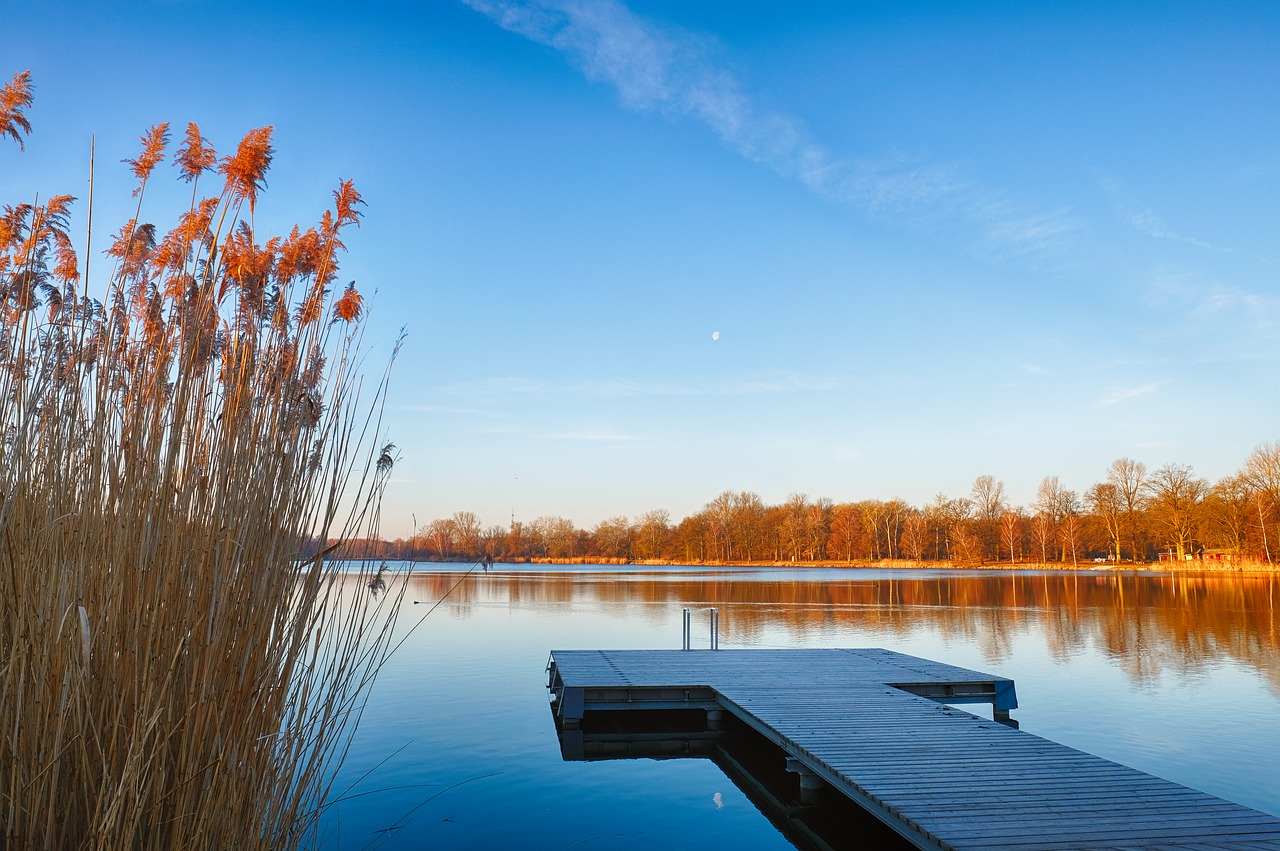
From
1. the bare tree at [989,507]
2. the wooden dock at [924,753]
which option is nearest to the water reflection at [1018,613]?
the wooden dock at [924,753]

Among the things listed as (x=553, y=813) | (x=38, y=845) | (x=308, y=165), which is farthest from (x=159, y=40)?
(x=553, y=813)

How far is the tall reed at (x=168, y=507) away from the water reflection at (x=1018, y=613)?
Result: 39.0 ft

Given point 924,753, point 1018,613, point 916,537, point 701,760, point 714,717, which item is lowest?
point 1018,613

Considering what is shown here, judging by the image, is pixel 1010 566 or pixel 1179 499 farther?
pixel 1010 566

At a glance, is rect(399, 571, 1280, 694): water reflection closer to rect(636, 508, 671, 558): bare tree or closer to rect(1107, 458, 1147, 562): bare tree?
rect(1107, 458, 1147, 562): bare tree

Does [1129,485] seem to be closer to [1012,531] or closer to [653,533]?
[1012,531]

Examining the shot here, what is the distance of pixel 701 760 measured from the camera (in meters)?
7.34

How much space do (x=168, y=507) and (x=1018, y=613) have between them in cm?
2135

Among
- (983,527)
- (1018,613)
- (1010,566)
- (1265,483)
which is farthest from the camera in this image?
(983,527)

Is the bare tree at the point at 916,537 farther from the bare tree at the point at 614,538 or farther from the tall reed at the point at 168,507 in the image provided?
the tall reed at the point at 168,507

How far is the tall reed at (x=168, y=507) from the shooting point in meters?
1.71

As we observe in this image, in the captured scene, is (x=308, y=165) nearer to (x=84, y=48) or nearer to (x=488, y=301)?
(x=84, y=48)

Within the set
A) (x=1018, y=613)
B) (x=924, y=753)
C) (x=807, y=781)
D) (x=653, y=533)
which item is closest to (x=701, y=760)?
(x=807, y=781)

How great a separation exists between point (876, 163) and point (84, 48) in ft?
61.8
